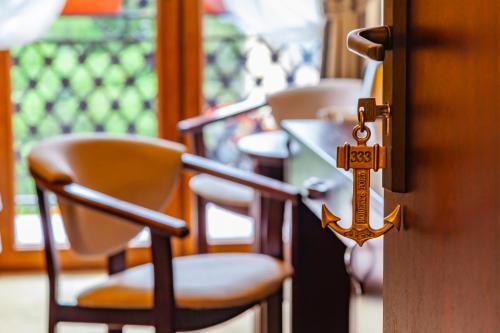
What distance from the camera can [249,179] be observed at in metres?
2.53

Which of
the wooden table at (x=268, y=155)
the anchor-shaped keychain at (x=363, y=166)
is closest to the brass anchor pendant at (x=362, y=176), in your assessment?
the anchor-shaped keychain at (x=363, y=166)

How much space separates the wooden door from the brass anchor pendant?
2 cm

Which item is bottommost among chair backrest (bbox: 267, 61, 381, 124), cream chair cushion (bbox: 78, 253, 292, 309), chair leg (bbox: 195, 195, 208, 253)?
chair leg (bbox: 195, 195, 208, 253)

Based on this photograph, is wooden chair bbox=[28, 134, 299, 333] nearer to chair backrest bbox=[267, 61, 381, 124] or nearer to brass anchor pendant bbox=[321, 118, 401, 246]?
chair backrest bbox=[267, 61, 381, 124]

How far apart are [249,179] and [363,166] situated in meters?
1.69

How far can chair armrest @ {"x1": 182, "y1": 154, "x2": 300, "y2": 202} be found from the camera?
2.38m

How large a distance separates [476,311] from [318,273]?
5.34ft

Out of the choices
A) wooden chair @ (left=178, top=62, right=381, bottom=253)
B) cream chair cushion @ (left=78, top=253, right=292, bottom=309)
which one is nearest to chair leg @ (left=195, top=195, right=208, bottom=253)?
wooden chair @ (left=178, top=62, right=381, bottom=253)

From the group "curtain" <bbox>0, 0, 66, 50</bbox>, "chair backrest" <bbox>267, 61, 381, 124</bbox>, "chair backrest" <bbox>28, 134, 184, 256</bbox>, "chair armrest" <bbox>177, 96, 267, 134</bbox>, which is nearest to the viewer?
"chair backrest" <bbox>28, 134, 184, 256</bbox>

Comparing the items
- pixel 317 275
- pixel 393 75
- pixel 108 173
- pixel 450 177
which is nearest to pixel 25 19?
pixel 108 173

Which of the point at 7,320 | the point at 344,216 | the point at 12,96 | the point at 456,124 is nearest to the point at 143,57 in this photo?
the point at 12,96

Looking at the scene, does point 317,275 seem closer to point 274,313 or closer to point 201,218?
point 274,313

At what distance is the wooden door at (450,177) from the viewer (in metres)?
0.68

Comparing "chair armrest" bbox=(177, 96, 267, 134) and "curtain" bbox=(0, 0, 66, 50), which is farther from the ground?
"curtain" bbox=(0, 0, 66, 50)
